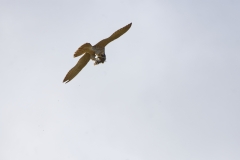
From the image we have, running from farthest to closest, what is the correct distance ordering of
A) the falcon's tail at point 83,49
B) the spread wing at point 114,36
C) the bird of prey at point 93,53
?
the spread wing at point 114,36, the bird of prey at point 93,53, the falcon's tail at point 83,49

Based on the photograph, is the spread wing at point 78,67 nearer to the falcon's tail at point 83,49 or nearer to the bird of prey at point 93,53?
the bird of prey at point 93,53

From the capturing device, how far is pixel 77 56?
18906mm

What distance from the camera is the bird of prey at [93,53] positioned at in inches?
747

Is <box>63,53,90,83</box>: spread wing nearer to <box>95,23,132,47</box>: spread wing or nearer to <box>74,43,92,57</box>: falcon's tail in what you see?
<box>74,43,92,57</box>: falcon's tail

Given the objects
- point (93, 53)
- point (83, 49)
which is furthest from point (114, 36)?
point (83, 49)

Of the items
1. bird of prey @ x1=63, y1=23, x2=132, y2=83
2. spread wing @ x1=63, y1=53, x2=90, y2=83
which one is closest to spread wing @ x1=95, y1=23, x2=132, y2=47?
bird of prey @ x1=63, y1=23, x2=132, y2=83

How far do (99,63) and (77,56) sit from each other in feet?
3.75

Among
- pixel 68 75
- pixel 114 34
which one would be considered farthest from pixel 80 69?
pixel 114 34

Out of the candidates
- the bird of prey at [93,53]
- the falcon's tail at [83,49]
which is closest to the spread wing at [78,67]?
the bird of prey at [93,53]

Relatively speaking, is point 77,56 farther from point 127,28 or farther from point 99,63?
point 127,28

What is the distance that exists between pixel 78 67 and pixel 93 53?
986 mm

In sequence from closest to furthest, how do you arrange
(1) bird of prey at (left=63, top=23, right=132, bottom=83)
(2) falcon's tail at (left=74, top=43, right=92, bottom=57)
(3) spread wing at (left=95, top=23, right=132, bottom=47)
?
(2) falcon's tail at (left=74, top=43, right=92, bottom=57), (1) bird of prey at (left=63, top=23, right=132, bottom=83), (3) spread wing at (left=95, top=23, right=132, bottom=47)

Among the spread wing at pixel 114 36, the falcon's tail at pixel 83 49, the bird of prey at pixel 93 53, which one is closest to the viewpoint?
the falcon's tail at pixel 83 49

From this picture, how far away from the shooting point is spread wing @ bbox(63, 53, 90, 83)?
63.0ft
